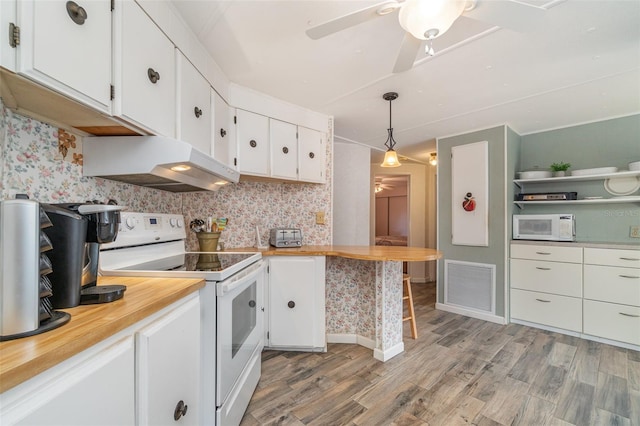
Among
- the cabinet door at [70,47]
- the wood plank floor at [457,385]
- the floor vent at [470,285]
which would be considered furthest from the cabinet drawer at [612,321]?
the cabinet door at [70,47]

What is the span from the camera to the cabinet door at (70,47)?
0.79 m

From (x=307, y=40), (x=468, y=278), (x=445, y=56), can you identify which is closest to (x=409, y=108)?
(x=445, y=56)

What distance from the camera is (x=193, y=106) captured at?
1.72 metres

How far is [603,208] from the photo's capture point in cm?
300

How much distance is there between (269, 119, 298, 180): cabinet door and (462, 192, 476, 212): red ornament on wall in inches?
87.6

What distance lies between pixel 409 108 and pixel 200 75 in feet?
6.48

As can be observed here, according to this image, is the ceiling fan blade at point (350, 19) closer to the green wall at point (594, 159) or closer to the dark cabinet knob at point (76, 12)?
the dark cabinet knob at point (76, 12)

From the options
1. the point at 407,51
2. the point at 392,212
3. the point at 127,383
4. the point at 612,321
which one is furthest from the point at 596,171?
the point at 392,212

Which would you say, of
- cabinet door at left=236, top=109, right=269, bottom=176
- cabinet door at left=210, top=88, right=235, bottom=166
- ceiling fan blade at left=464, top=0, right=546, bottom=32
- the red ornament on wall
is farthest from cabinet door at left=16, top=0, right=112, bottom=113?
the red ornament on wall

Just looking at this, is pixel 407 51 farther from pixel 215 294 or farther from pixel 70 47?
pixel 215 294

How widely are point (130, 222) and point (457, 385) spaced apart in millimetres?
2399

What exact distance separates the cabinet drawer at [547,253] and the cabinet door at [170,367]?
11.3 feet

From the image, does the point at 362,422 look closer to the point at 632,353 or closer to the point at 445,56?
the point at 445,56

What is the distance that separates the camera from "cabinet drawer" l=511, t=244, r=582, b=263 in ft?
9.29
